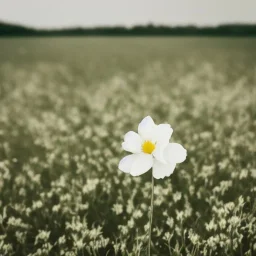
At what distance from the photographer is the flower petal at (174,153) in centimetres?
173

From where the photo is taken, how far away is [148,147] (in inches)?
70.6

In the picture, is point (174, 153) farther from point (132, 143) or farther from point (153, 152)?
point (132, 143)

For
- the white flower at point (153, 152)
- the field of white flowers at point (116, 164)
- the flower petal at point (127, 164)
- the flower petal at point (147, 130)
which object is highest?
the flower petal at point (147, 130)

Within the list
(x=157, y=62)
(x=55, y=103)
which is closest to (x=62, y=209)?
(x=55, y=103)

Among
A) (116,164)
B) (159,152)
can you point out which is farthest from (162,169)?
(116,164)

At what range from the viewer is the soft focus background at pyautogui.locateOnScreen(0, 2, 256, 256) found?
2.47 meters

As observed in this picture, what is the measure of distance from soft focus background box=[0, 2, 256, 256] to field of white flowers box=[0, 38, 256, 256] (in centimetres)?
1

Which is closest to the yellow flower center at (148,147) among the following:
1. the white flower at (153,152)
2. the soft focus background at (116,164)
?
the white flower at (153,152)

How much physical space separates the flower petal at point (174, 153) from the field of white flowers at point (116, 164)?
25.9 inches

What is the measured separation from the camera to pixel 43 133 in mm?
4699

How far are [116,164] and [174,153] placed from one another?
179cm

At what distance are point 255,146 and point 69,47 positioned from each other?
44.2 feet

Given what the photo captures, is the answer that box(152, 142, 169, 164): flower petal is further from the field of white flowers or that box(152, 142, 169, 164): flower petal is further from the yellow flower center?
the field of white flowers

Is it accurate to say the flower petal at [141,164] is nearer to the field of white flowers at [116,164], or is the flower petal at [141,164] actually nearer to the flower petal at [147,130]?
the flower petal at [147,130]
